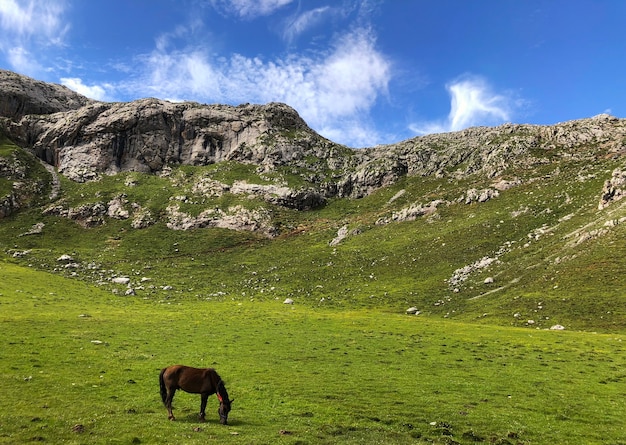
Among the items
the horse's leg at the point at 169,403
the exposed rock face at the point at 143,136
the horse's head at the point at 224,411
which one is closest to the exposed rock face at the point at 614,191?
the horse's head at the point at 224,411

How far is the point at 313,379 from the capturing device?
29.0 meters

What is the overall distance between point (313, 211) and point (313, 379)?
117484 millimetres

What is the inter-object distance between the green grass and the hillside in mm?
20530

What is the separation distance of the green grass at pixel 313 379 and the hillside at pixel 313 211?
20530mm

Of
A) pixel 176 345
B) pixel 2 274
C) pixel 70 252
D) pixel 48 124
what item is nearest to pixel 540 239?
pixel 176 345

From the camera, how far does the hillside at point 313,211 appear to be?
69312 millimetres

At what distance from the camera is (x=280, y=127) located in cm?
19112

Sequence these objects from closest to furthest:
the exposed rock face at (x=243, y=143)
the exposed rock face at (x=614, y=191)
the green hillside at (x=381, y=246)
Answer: the green hillside at (x=381, y=246) < the exposed rock face at (x=614, y=191) < the exposed rock face at (x=243, y=143)

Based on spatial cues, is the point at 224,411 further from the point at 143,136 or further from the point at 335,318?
the point at 143,136

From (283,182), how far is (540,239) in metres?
96.3

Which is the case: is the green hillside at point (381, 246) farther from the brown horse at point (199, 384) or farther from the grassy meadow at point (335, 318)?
the brown horse at point (199, 384)

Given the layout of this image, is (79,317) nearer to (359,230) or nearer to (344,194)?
(359,230)

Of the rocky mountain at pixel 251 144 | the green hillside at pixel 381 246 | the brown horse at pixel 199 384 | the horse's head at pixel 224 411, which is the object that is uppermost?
the rocky mountain at pixel 251 144

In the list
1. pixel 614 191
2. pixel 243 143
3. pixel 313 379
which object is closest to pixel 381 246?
pixel 614 191
